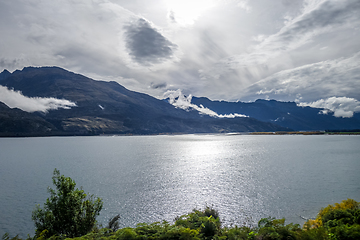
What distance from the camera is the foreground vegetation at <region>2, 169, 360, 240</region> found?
1481 cm

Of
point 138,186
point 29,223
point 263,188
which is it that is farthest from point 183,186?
point 29,223

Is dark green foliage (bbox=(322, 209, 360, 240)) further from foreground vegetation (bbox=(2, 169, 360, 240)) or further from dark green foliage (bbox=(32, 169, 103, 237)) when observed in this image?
dark green foliage (bbox=(32, 169, 103, 237))

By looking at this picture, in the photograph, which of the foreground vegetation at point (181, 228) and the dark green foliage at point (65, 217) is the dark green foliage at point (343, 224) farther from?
the dark green foliage at point (65, 217)

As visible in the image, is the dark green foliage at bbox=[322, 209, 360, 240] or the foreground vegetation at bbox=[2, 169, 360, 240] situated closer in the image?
→ the dark green foliage at bbox=[322, 209, 360, 240]

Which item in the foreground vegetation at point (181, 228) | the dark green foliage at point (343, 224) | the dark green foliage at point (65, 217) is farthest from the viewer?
the dark green foliage at point (65, 217)

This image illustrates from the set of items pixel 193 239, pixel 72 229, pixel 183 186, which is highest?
pixel 193 239

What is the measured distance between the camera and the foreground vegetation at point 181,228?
48.6 ft

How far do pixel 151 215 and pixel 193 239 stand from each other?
69.2ft

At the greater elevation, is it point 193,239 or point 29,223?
point 193,239

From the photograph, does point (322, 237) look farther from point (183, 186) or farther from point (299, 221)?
point (183, 186)

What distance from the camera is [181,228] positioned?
52.0ft

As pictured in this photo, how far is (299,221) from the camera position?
29344 millimetres

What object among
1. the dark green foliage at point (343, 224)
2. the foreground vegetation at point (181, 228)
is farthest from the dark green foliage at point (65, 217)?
the dark green foliage at point (343, 224)

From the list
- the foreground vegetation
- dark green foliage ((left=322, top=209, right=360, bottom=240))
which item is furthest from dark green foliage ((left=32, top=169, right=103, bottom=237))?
dark green foliage ((left=322, top=209, right=360, bottom=240))
